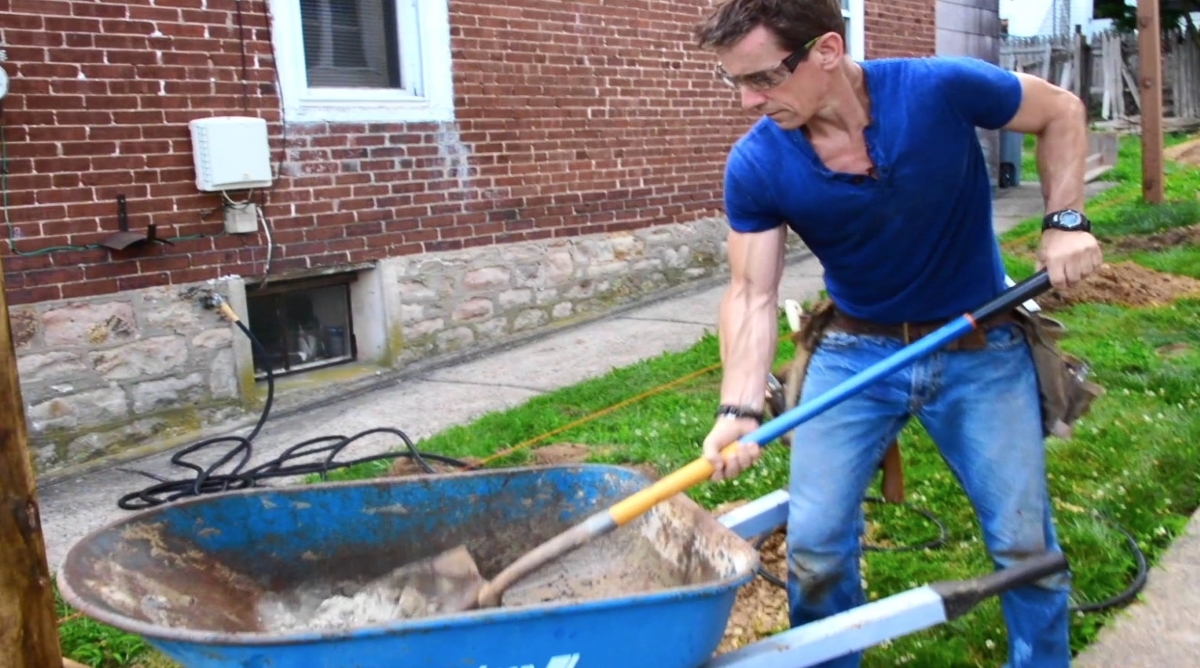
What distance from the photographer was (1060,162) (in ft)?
9.76

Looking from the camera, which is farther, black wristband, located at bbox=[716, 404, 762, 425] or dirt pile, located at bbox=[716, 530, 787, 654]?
dirt pile, located at bbox=[716, 530, 787, 654]

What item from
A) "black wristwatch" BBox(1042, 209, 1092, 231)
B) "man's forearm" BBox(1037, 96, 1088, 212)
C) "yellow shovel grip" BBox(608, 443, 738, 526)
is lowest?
"yellow shovel grip" BBox(608, 443, 738, 526)

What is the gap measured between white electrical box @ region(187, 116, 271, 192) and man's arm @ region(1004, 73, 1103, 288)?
13.8 feet

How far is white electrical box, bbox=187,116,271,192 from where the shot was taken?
595 cm

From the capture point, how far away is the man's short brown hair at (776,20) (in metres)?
2.75

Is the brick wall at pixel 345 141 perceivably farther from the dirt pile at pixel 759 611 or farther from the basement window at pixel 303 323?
the dirt pile at pixel 759 611

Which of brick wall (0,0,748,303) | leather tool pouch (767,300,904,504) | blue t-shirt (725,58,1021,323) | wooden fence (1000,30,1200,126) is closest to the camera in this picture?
blue t-shirt (725,58,1021,323)

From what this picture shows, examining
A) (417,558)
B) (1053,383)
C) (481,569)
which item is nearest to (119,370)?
(417,558)

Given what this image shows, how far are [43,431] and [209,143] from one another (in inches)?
63.3

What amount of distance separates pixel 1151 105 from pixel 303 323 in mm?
8940

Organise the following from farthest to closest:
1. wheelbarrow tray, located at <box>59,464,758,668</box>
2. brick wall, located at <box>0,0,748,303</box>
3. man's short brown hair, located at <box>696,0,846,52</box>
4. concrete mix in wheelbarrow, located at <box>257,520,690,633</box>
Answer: brick wall, located at <box>0,0,748,303</box> < concrete mix in wheelbarrow, located at <box>257,520,690,633</box> < man's short brown hair, located at <box>696,0,846,52</box> < wheelbarrow tray, located at <box>59,464,758,668</box>

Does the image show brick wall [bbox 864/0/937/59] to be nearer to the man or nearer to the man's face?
the man

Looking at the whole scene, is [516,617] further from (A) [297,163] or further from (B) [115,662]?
(A) [297,163]

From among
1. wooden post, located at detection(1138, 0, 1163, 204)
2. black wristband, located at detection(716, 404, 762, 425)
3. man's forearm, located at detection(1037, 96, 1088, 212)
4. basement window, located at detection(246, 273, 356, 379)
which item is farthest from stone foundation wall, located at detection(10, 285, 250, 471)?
wooden post, located at detection(1138, 0, 1163, 204)
